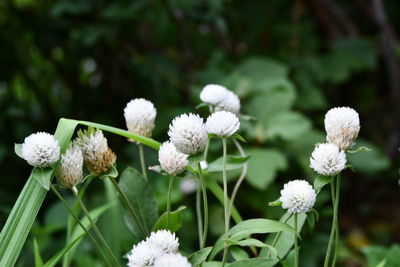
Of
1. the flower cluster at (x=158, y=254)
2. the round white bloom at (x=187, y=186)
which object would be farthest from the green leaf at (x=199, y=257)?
the round white bloom at (x=187, y=186)

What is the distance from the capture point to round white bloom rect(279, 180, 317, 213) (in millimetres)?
532

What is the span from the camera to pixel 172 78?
1863mm

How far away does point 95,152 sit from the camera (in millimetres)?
565

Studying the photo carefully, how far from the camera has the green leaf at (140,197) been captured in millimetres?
692

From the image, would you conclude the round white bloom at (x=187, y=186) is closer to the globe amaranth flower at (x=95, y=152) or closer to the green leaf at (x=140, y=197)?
the green leaf at (x=140, y=197)

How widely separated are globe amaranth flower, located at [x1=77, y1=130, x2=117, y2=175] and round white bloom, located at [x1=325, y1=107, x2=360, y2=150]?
232mm

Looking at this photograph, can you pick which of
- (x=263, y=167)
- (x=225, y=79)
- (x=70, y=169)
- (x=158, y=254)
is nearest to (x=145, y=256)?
(x=158, y=254)

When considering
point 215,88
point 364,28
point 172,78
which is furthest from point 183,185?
point 364,28

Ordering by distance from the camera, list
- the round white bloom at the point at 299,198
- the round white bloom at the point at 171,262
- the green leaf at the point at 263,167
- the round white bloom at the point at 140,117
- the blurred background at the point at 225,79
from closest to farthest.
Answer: the round white bloom at the point at 171,262 < the round white bloom at the point at 299,198 < the round white bloom at the point at 140,117 < the green leaf at the point at 263,167 < the blurred background at the point at 225,79

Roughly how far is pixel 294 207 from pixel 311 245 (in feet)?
3.90

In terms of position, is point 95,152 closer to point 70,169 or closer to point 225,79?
point 70,169

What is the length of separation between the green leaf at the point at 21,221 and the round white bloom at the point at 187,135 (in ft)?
0.39

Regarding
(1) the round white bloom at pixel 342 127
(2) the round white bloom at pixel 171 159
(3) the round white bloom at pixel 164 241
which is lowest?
(3) the round white bloom at pixel 164 241

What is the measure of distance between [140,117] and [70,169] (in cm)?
15
